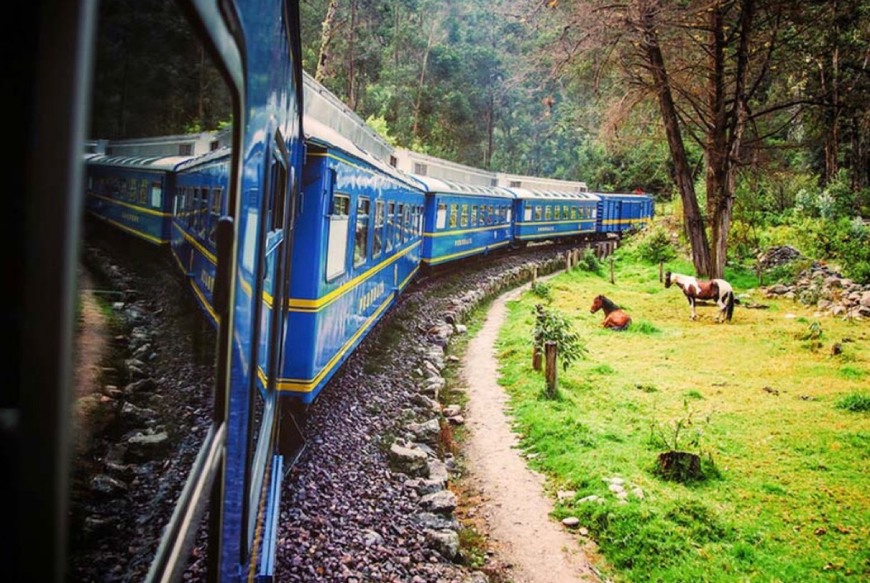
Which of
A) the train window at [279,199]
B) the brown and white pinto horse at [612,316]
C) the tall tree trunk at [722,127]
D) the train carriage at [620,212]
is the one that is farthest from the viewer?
the train carriage at [620,212]

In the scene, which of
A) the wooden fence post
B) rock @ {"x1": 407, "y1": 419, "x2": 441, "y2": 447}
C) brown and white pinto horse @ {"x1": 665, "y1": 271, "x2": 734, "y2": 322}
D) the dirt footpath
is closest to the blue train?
rock @ {"x1": 407, "y1": 419, "x2": 441, "y2": 447}

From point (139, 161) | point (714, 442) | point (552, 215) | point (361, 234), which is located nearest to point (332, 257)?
point (361, 234)

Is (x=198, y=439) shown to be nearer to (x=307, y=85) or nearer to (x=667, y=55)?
(x=307, y=85)

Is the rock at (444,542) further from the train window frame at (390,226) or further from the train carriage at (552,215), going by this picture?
the train carriage at (552,215)

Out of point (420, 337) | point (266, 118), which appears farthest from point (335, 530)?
point (420, 337)

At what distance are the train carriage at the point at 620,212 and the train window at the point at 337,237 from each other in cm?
2907

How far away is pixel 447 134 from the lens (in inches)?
1916

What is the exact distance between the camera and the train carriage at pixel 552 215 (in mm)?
25266

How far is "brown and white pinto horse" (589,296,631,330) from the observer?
1384 centimetres

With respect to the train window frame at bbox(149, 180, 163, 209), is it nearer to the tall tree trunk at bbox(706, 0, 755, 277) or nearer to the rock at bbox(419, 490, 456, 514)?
the rock at bbox(419, 490, 456, 514)

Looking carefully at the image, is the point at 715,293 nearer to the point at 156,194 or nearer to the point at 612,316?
the point at 612,316

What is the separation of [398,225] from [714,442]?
5637 millimetres

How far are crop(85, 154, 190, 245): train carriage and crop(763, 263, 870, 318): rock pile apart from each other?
56.0 ft

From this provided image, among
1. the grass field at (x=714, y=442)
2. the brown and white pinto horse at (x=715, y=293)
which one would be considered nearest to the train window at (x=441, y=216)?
the grass field at (x=714, y=442)
